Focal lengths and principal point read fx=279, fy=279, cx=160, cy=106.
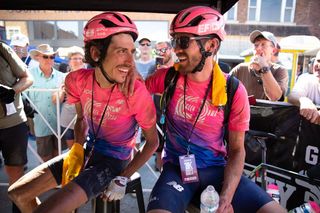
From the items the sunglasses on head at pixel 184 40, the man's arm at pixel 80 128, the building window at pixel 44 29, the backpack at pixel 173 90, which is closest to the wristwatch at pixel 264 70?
the backpack at pixel 173 90

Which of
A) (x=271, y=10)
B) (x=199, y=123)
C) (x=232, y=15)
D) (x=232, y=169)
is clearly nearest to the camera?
(x=232, y=169)

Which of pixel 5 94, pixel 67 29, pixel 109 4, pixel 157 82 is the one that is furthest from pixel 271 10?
pixel 5 94

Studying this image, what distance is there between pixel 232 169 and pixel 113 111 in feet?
3.50

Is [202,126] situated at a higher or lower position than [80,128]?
higher

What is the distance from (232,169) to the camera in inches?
85.3

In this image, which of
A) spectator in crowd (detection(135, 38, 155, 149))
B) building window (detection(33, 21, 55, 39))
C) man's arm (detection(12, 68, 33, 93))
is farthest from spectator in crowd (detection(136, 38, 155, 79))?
building window (detection(33, 21, 55, 39))

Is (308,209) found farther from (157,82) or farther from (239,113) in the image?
(157,82)

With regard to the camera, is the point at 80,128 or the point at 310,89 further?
the point at 310,89

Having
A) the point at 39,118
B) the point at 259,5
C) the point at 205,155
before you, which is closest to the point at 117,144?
the point at 205,155

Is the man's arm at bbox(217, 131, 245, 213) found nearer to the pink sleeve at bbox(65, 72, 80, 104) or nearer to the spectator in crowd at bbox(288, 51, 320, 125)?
the spectator in crowd at bbox(288, 51, 320, 125)

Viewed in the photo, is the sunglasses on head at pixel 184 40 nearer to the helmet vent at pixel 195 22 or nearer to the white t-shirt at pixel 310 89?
the helmet vent at pixel 195 22

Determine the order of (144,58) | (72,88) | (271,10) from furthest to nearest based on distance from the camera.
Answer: (271,10)
(144,58)
(72,88)

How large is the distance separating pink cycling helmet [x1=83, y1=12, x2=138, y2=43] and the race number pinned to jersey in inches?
44.3

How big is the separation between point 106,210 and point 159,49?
12.0 ft
